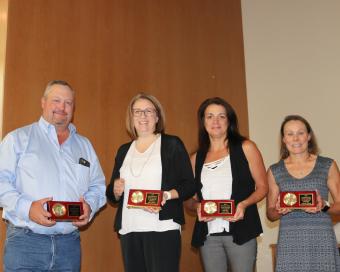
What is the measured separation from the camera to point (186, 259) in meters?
4.15

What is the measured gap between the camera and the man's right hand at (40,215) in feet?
7.80

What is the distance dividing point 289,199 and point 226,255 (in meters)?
0.54

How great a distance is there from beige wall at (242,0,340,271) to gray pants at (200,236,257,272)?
2.31 m

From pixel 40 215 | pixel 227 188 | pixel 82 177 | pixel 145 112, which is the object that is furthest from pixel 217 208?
pixel 40 215

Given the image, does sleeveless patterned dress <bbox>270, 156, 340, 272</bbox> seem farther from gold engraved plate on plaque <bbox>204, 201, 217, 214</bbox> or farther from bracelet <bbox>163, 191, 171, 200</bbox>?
bracelet <bbox>163, 191, 171, 200</bbox>

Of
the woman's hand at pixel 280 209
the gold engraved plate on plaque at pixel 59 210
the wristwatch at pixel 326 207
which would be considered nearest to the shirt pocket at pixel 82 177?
the gold engraved plate on plaque at pixel 59 210

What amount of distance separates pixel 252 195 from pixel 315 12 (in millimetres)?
3121

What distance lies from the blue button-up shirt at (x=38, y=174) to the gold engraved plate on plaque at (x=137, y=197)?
34 cm

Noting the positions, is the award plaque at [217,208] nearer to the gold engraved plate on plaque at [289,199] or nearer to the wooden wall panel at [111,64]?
the gold engraved plate on plaque at [289,199]

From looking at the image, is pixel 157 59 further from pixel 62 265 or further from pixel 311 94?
pixel 62 265

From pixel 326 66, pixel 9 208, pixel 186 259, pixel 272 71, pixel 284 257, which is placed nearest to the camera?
pixel 9 208

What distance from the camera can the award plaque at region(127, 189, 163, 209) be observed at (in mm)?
2451

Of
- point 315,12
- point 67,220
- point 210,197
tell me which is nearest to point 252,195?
point 210,197

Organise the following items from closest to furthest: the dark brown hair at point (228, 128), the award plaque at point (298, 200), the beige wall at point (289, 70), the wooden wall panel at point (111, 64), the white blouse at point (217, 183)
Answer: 1. the award plaque at point (298, 200)
2. the white blouse at point (217, 183)
3. the dark brown hair at point (228, 128)
4. the wooden wall panel at point (111, 64)
5. the beige wall at point (289, 70)
